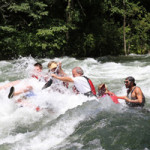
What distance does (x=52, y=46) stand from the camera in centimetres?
1716

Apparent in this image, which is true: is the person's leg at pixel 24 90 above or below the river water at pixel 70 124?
above

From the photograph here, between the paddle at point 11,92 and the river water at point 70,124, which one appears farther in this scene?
the paddle at point 11,92

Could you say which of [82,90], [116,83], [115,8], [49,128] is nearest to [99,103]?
[82,90]

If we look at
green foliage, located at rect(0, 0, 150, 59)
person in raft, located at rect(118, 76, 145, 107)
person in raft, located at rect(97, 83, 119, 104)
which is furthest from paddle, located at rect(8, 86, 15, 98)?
green foliage, located at rect(0, 0, 150, 59)

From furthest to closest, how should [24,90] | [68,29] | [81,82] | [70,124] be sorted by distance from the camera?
[68,29]
[24,90]
[81,82]
[70,124]

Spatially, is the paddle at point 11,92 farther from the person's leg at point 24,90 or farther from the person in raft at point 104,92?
the person in raft at point 104,92

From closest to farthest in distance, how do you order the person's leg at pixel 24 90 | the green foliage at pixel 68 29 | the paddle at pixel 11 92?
1. the paddle at pixel 11 92
2. the person's leg at pixel 24 90
3. the green foliage at pixel 68 29

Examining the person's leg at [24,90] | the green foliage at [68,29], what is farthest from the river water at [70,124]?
the green foliage at [68,29]

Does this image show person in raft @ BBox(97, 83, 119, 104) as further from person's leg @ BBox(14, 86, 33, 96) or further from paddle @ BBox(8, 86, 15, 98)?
paddle @ BBox(8, 86, 15, 98)

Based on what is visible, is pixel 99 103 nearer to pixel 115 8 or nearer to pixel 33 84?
pixel 33 84

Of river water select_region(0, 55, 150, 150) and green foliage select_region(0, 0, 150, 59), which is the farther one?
green foliage select_region(0, 0, 150, 59)

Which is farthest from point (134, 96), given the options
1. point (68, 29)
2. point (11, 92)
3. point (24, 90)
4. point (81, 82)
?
point (68, 29)

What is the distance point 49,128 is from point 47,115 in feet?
3.85

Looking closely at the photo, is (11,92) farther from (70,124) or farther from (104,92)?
(104,92)
